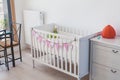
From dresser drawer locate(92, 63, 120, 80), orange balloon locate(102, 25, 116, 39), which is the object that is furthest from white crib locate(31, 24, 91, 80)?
orange balloon locate(102, 25, 116, 39)

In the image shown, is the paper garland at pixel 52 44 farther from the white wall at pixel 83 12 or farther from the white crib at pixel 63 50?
the white wall at pixel 83 12

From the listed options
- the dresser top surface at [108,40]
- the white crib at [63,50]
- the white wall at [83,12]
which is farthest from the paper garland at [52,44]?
the white wall at [83,12]

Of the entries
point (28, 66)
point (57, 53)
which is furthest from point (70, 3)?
point (28, 66)

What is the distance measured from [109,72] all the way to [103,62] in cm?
16

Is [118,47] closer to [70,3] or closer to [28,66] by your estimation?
[70,3]

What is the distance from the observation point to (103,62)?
263 cm

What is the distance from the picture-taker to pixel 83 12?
10.7 ft

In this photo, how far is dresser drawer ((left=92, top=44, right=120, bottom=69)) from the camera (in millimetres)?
2476

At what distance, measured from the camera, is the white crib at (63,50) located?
105 inches

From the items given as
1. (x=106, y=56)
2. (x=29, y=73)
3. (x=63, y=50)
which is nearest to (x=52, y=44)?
(x=63, y=50)

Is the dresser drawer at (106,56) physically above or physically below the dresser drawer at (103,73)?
above

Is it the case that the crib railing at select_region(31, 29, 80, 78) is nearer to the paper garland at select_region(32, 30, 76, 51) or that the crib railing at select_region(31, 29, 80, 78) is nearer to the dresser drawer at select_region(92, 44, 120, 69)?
the paper garland at select_region(32, 30, 76, 51)

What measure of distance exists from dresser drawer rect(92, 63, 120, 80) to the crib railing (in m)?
0.27

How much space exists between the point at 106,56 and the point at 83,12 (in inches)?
40.9
